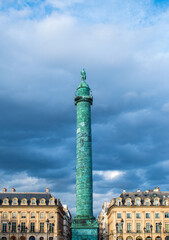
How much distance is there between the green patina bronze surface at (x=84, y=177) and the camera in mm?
40406

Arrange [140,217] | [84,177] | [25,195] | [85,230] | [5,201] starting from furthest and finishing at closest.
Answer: [25,195], [5,201], [140,217], [84,177], [85,230]

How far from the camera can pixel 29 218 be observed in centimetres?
6869

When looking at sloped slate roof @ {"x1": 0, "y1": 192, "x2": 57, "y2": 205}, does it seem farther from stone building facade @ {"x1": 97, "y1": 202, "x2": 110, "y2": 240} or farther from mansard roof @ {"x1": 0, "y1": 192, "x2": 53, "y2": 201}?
stone building facade @ {"x1": 97, "y1": 202, "x2": 110, "y2": 240}

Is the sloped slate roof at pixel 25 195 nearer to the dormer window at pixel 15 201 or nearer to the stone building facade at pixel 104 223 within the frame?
the dormer window at pixel 15 201

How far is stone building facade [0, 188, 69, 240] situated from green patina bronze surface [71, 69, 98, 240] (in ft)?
93.9

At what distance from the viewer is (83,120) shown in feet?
146

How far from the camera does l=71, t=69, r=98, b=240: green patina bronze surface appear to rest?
133 feet

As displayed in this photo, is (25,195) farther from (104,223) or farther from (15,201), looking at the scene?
(104,223)

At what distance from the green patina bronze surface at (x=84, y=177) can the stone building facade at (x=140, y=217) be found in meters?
28.2

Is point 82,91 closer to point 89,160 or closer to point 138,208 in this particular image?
point 89,160

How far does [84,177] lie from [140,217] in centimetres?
3084

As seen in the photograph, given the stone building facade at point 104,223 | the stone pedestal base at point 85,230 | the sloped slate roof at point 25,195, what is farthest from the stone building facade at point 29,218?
the stone pedestal base at point 85,230

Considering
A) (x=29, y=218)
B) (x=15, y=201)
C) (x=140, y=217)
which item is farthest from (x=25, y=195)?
(x=140, y=217)

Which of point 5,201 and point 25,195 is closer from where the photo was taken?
point 5,201
